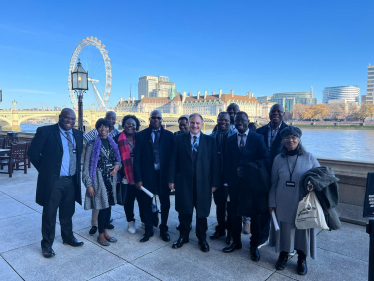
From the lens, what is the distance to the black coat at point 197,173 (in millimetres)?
3549

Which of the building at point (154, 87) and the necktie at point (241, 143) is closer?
the necktie at point (241, 143)

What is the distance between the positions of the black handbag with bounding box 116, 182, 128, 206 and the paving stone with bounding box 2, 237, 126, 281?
64 cm

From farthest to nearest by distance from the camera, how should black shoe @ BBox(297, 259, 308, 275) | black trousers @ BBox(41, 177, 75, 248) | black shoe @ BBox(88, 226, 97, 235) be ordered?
black shoe @ BBox(88, 226, 97, 235)
black trousers @ BBox(41, 177, 75, 248)
black shoe @ BBox(297, 259, 308, 275)

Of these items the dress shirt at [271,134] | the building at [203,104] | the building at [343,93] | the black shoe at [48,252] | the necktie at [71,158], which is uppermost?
the building at [343,93]

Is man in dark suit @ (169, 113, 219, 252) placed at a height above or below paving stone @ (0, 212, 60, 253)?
above

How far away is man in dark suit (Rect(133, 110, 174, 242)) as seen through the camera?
3.83 meters

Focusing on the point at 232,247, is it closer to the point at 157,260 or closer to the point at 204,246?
the point at 204,246

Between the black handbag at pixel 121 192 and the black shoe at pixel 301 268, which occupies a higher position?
Result: the black handbag at pixel 121 192

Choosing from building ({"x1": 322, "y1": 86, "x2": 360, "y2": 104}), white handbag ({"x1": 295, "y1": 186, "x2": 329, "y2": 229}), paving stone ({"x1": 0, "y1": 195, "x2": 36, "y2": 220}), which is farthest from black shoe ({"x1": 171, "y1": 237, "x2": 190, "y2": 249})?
building ({"x1": 322, "y1": 86, "x2": 360, "y2": 104})

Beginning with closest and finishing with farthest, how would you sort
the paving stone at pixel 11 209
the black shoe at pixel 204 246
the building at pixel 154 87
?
the black shoe at pixel 204 246
the paving stone at pixel 11 209
the building at pixel 154 87

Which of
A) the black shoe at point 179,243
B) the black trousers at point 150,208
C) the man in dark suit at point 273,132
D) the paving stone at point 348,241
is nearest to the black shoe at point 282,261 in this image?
the man in dark suit at point 273,132

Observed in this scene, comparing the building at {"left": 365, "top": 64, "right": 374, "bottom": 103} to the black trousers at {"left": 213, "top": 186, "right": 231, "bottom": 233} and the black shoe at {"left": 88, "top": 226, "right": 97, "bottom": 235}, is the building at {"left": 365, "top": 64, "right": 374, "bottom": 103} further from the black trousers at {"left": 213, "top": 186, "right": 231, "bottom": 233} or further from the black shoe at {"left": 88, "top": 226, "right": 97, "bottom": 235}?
the black shoe at {"left": 88, "top": 226, "right": 97, "bottom": 235}

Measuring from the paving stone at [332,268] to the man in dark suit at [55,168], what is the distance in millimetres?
2682

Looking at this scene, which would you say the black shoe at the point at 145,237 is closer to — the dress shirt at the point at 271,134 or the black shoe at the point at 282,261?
the black shoe at the point at 282,261
